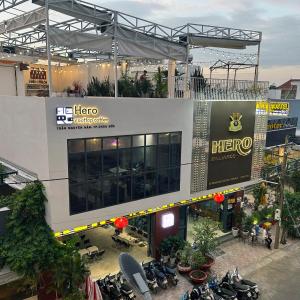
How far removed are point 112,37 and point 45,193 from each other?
8.73 m

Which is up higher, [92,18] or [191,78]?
[92,18]

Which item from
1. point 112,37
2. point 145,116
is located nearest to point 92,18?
point 112,37

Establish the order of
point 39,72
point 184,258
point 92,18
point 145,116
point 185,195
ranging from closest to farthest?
point 92,18, point 145,116, point 184,258, point 185,195, point 39,72

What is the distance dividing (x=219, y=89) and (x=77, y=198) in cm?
1129

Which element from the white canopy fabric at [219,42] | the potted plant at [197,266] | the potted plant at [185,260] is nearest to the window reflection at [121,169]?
the potted plant at [185,260]

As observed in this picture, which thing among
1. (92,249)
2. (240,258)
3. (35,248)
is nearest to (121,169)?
(35,248)

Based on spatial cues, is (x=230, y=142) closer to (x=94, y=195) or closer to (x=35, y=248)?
(x=94, y=195)

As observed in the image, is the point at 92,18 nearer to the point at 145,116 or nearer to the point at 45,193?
the point at 145,116

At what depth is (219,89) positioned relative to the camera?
2056cm

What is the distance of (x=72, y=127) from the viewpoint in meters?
14.9

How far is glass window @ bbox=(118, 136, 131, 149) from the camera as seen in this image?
16656mm

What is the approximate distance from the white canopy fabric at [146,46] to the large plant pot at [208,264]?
40.3 ft

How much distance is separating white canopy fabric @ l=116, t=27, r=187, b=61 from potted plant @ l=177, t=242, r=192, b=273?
37.1ft

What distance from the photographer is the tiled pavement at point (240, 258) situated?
17.4 meters
